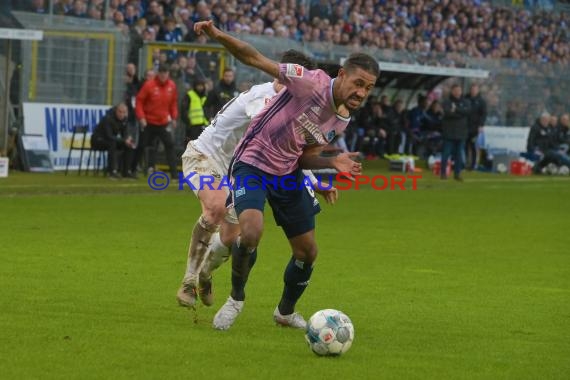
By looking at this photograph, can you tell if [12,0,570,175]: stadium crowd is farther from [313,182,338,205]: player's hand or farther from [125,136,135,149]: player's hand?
[313,182,338,205]: player's hand

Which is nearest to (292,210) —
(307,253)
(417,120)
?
(307,253)

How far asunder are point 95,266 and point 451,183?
56.1ft

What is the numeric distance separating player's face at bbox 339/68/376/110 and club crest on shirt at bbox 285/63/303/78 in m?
0.30

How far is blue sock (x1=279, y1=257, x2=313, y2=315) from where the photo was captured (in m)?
9.20

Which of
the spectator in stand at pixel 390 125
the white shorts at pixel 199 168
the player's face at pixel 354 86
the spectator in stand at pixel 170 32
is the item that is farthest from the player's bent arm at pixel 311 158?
the spectator in stand at pixel 390 125

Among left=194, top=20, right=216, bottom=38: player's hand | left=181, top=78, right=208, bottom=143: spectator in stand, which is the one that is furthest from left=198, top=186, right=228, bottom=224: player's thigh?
left=181, top=78, right=208, bottom=143: spectator in stand

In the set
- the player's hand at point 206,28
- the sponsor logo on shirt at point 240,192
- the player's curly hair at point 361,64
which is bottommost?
the sponsor logo on shirt at point 240,192

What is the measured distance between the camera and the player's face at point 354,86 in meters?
8.62

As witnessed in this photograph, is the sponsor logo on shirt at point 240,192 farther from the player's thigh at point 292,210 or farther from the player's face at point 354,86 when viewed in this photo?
the player's face at point 354,86

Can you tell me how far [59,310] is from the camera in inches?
376

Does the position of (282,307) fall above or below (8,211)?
above

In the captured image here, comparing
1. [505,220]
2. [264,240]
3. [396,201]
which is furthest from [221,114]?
[396,201]

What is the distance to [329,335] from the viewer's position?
793 cm

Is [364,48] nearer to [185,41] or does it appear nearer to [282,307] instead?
[185,41]
